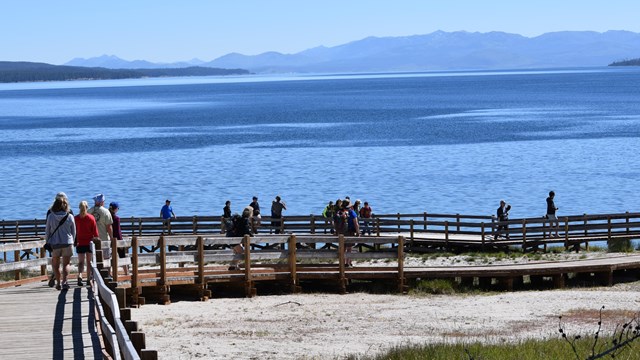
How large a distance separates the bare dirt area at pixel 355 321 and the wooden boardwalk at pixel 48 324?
180 cm

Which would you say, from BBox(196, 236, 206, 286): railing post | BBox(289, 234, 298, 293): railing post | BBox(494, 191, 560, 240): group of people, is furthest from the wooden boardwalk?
BBox(494, 191, 560, 240): group of people

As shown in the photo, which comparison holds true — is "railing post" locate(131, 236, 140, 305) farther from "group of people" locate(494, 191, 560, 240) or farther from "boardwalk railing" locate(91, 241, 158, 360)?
"group of people" locate(494, 191, 560, 240)

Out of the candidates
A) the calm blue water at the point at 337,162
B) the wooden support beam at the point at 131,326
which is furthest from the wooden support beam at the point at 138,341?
the calm blue water at the point at 337,162

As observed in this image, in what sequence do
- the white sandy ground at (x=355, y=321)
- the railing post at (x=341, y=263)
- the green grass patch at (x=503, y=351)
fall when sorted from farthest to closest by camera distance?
the railing post at (x=341, y=263), the white sandy ground at (x=355, y=321), the green grass patch at (x=503, y=351)

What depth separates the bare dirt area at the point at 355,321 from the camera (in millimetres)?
17281

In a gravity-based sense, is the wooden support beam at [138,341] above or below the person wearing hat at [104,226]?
above

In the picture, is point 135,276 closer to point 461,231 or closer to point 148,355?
point 148,355

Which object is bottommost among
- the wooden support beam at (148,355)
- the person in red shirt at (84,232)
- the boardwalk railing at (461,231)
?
the boardwalk railing at (461,231)

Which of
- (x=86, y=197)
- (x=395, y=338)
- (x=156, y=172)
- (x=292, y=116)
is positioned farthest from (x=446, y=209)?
→ (x=292, y=116)

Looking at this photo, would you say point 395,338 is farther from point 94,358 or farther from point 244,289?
point 94,358

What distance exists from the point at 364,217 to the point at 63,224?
58.4 feet

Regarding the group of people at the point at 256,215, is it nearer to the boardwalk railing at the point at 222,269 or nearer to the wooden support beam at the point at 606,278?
the boardwalk railing at the point at 222,269

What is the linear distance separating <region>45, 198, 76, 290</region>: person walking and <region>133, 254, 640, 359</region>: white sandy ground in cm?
191

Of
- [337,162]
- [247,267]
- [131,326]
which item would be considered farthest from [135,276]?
[337,162]
